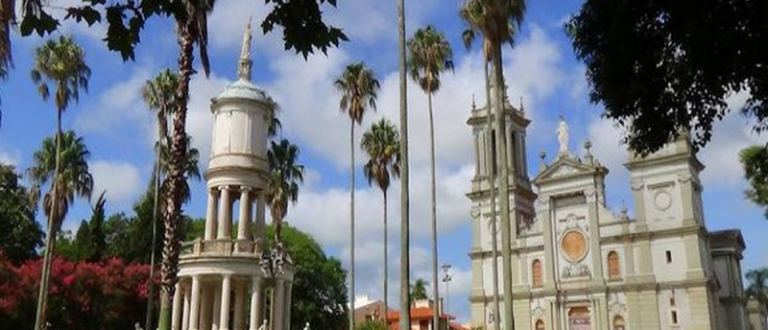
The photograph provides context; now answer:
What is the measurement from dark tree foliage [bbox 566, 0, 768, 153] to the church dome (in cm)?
2216

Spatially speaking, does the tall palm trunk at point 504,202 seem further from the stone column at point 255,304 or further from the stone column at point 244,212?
the stone column at point 244,212

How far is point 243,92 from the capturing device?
34.8 metres

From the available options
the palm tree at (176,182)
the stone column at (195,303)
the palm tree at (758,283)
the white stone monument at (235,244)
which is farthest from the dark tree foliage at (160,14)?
the palm tree at (758,283)

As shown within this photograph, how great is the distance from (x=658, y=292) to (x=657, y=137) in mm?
43886

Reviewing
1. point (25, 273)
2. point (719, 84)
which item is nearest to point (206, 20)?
point (719, 84)

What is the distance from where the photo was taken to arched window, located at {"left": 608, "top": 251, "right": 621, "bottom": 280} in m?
56.6

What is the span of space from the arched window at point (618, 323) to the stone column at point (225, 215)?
33.1m

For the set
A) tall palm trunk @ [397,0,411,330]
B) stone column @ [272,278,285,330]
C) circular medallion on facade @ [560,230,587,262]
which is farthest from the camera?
circular medallion on facade @ [560,230,587,262]

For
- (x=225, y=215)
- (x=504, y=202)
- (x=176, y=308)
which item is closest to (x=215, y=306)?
(x=176, y=308)

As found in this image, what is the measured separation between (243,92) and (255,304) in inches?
378

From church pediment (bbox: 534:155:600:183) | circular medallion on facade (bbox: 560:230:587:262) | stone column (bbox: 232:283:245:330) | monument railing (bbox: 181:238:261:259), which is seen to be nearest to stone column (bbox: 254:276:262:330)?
monument railing (bbox: 181:238:261:259)

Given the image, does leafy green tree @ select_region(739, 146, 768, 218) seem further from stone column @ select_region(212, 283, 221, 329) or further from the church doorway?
the church doorway

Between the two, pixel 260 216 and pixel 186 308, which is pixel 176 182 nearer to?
pixel 186 308

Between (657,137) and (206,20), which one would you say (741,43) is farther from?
(206,20)
